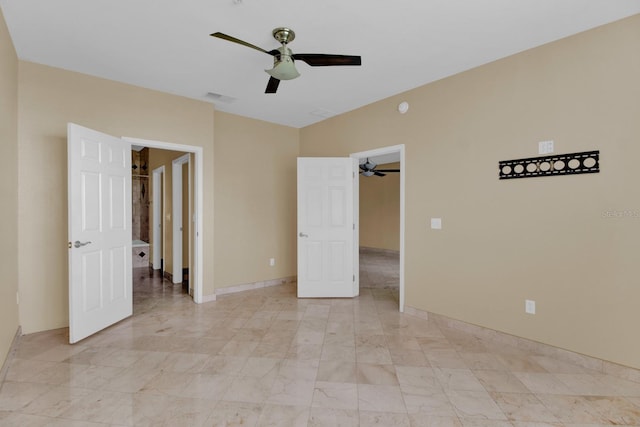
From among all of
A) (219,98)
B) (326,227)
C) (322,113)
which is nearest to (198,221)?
(219,98)

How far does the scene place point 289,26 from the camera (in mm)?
2506

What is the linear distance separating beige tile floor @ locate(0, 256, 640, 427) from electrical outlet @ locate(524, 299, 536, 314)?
1.21ft

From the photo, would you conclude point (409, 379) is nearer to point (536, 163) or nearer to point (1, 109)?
point (536, 163)

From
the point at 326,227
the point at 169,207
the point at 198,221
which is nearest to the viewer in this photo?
the point at 198,221

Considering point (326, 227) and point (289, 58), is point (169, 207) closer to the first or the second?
point (326, 227)

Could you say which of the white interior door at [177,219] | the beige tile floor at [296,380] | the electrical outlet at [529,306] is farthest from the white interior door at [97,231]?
the electrical outlet at [529,306]

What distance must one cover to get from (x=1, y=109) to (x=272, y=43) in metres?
2.15

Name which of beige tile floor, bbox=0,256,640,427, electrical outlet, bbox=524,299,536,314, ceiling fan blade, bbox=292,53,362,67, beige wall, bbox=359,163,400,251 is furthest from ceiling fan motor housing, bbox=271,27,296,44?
beige wall, bbox=359,163,400,251

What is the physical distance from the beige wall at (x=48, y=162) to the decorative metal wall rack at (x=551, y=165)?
410 cm

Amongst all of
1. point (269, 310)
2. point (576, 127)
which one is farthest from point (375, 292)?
point (576, 127)

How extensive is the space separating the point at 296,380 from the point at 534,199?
100 inches

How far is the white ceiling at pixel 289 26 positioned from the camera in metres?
2.27

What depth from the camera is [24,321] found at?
10.0ft

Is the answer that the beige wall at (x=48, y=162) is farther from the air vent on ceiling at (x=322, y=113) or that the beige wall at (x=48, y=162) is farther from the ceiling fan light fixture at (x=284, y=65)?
the air vent on ceiling at (x=322, y=113)
